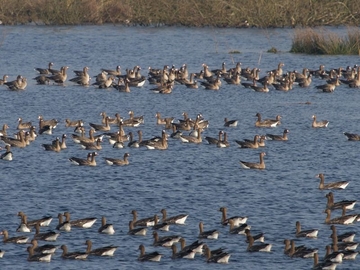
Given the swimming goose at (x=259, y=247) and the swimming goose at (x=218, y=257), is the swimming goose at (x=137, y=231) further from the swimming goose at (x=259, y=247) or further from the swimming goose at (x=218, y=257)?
the swimming goose at (x=259, y=247)

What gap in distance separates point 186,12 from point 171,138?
112ft

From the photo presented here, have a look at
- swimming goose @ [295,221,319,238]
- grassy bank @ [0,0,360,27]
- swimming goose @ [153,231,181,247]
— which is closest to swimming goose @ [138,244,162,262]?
swimming goose @ [153,231,181,247]

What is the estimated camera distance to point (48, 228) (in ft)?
87.7

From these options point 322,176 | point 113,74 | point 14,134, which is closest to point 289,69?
point 113,74

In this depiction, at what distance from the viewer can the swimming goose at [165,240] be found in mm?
25125

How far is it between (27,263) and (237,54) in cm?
3984

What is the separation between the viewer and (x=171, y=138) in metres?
39.5

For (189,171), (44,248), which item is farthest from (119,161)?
(44,248)

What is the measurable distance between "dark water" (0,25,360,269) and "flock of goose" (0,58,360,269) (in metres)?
0.22

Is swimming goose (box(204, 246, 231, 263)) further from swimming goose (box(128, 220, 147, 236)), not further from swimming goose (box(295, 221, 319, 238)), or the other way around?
swimming goose (box(128, 220, 147, 236))

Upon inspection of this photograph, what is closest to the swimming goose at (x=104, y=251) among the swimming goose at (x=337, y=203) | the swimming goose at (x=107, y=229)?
the swimming goose at (x=107, y=229)

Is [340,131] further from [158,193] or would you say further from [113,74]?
[113,74]

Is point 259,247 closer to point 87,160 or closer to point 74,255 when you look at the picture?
point 74,255

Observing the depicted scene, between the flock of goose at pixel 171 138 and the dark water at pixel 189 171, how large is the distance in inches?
A: 8.8
